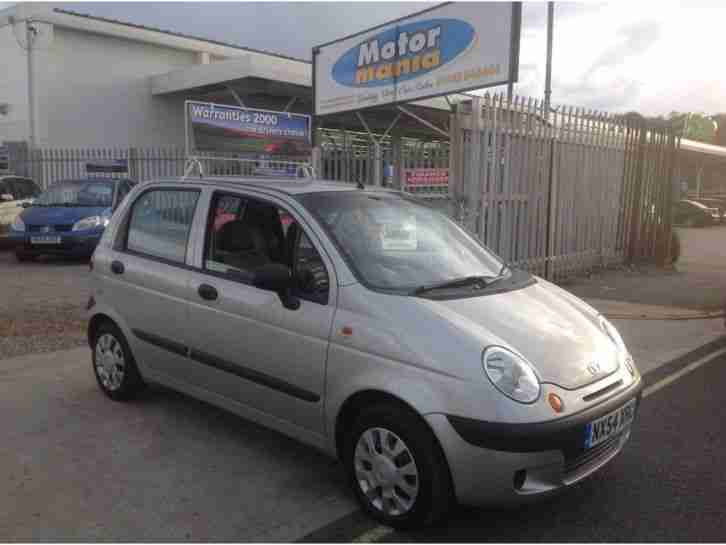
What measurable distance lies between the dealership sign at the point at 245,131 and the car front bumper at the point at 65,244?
240 cm

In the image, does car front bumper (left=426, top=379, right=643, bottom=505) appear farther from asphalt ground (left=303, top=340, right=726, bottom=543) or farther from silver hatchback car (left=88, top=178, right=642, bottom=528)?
asphalt ground (left=303, top=340, right=726, bottom=543)

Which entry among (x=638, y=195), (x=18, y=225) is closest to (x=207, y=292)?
(x=18, y=225)

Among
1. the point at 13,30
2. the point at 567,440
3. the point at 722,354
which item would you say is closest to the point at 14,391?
the point at 567,440

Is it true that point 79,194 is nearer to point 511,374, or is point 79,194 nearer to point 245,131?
point 245,131

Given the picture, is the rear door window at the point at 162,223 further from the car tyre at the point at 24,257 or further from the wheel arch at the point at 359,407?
the car tyre at the point at 24,257

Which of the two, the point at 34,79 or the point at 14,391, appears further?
the point at 34,79

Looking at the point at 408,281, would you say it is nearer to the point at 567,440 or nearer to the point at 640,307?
the point at 567,440

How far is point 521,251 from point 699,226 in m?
25.6

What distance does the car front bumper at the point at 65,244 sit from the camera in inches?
465

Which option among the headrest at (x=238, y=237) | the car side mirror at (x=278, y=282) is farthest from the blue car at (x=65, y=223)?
the car side mirror at (x=278, y=282)

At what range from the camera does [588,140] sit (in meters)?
11.5

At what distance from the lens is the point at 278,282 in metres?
3.49

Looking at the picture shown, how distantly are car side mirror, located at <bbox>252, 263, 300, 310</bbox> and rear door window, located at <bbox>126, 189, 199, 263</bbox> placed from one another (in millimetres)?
992

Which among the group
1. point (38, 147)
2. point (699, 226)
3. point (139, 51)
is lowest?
point (699, 226)
